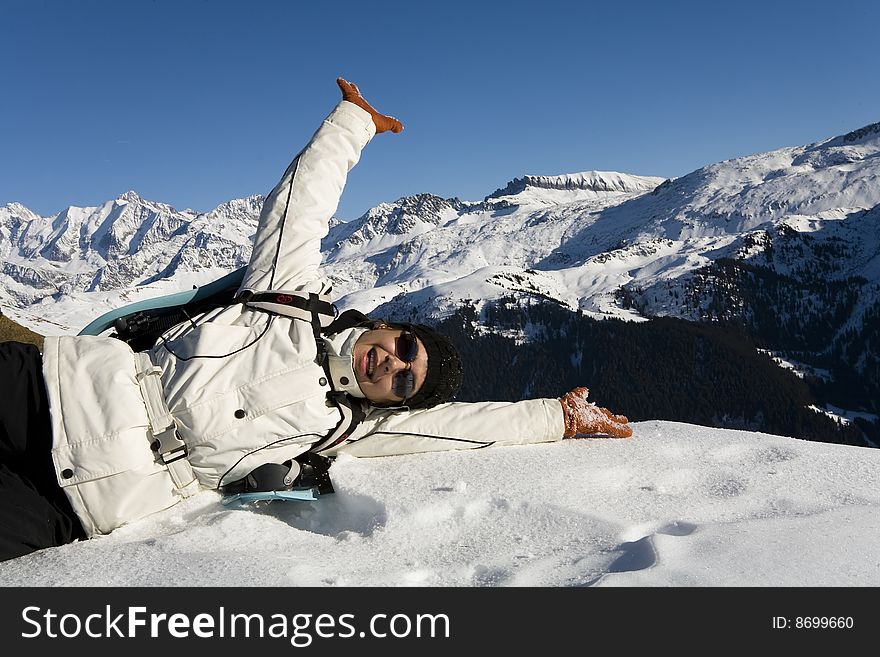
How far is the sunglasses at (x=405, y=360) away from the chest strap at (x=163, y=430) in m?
1.63

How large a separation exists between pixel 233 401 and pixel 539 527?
7.44 feet

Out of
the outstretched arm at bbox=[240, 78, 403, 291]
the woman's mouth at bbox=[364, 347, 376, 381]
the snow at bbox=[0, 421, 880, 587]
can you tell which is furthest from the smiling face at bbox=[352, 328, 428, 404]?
the outstretched arm at bbox=[240, 78, 403, 291]

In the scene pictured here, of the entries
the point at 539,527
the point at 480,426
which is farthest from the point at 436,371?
the point at 539,527

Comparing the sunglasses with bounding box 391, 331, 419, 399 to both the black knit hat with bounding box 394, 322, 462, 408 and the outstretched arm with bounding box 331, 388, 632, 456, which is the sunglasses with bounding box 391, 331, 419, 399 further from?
the outstretched arm with bounding box 331, 388, 632, 456

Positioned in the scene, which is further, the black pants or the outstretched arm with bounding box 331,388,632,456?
the outstretched arm with bounding box 331,388,632,456

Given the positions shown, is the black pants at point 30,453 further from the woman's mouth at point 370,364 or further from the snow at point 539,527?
the woman's mouth at point 370,364

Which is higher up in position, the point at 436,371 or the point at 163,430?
the point at 436,371

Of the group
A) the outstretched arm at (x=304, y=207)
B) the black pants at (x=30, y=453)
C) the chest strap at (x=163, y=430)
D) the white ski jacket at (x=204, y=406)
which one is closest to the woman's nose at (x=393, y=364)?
the white ski jacket at (x=204, y=406)

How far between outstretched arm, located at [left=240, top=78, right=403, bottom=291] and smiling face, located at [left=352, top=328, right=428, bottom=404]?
3.06 feet

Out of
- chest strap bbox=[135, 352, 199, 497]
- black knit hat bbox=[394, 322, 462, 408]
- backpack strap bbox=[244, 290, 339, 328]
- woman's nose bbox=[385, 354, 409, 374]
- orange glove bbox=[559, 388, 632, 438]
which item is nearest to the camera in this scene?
chest strap bbox=[135, 352, 199, 497]

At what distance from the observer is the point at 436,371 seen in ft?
16.9

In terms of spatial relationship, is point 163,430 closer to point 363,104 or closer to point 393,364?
point 393,364

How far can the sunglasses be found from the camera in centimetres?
498
